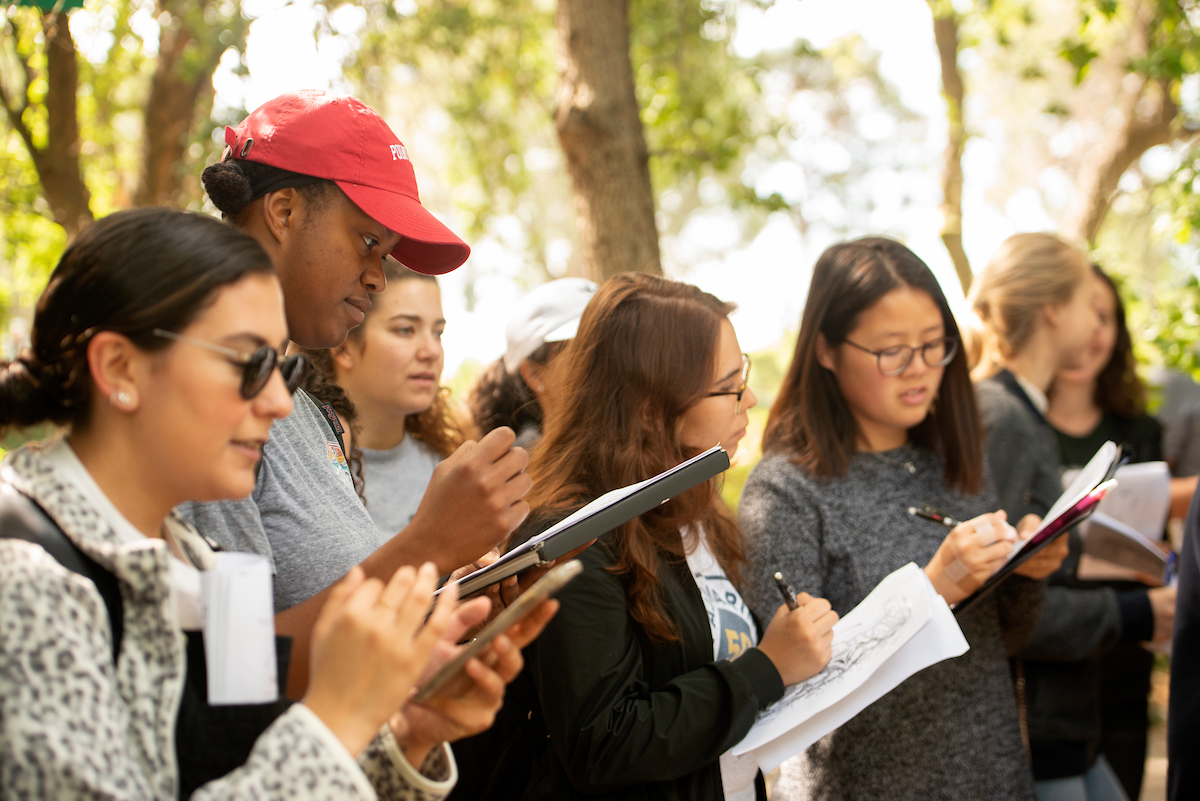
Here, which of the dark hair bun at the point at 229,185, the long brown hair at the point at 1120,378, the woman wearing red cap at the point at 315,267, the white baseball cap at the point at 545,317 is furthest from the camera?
the long brown hair at the point at 1120,378

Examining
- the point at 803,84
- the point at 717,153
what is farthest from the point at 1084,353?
the point at 803,84

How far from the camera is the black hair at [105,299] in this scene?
120 centimetres

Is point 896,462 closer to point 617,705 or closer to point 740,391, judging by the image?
point 740,391

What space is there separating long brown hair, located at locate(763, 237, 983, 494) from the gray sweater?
0.32 ft

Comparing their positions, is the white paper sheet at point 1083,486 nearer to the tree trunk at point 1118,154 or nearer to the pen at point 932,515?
the pen at point 932,515

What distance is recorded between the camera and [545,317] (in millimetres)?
3225

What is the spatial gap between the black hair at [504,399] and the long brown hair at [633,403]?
0.93 m

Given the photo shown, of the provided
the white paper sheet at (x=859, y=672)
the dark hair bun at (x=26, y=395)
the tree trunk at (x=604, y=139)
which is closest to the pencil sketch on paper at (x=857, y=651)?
the white paper sheet at (x=859, y=672)

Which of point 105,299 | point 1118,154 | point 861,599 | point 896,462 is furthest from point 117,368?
point 1118,154

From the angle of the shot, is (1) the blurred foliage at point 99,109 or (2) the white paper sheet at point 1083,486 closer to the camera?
(2) the white paper sheet at point 1083,486

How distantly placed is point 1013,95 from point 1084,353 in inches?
603

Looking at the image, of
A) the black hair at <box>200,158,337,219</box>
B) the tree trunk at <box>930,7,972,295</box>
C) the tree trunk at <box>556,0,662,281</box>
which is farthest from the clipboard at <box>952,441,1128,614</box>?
the tree trunk at <box>930,7,972,295</box>

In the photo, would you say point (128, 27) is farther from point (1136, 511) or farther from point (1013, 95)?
point (1013, 95)

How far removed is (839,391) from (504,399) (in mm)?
1348
